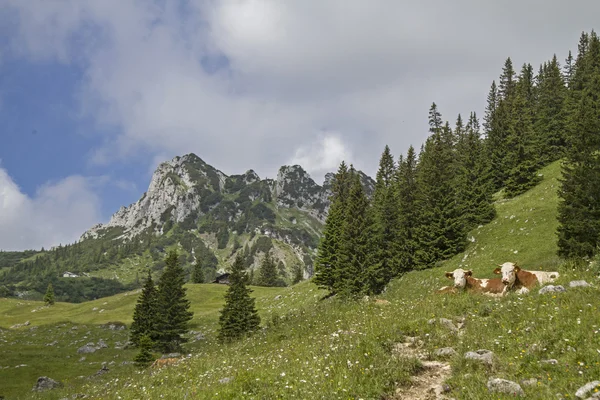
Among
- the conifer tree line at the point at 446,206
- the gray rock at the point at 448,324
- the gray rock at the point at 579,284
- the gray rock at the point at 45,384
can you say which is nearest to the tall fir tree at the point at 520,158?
the conifer tree line at the point at 446,206

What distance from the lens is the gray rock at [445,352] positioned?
9.68 meters

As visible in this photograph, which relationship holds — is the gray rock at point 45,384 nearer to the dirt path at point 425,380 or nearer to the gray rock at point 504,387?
the dirt path at point 425,380

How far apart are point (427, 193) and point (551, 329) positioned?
3264cm

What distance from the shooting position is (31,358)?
42844 mm

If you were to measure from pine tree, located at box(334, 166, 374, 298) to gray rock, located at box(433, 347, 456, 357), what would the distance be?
93.7 feet

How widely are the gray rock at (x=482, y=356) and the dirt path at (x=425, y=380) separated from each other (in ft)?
2.11

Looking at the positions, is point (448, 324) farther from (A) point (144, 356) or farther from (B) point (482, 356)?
(A) point (144, 356)

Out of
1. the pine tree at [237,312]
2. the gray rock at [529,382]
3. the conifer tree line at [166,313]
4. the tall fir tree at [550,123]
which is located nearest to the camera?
the gray rock at [529,382]

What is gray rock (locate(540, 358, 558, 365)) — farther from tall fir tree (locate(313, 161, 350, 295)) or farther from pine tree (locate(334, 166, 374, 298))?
tall fir tree (locate(313, 161, 350, 295))

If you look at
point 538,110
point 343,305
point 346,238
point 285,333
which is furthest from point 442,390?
point 538,110

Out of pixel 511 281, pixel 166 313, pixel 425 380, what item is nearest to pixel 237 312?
pixel 166 313

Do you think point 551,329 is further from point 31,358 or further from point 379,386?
point 31,358

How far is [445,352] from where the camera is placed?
9.79m

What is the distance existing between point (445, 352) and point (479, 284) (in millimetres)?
9708
